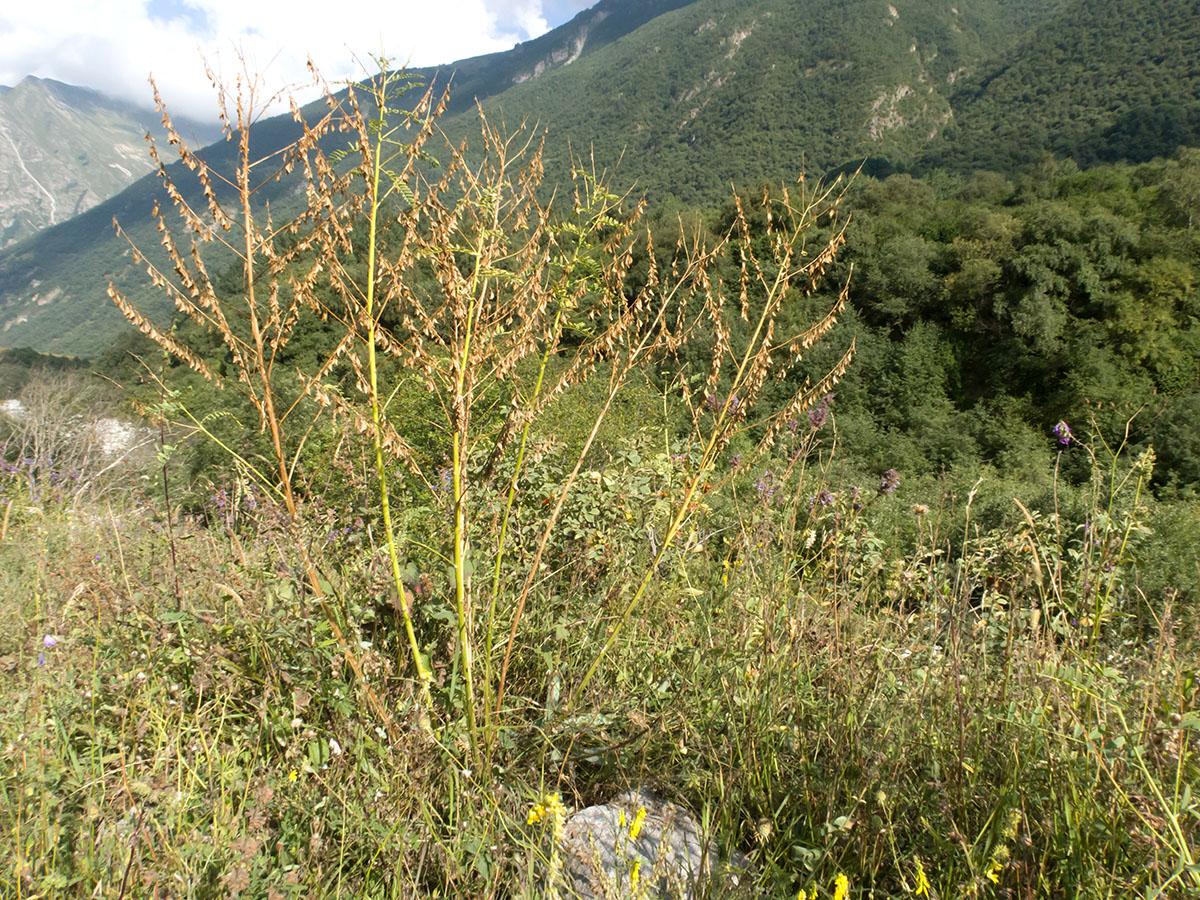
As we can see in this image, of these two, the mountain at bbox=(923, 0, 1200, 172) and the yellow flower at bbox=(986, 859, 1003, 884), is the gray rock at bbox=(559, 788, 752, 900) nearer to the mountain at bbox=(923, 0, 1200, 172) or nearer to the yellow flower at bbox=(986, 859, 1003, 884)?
the yellow flower at bbox=(986, 859, 1003, 884)

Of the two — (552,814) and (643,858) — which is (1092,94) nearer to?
(643,858)

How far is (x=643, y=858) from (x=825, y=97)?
9670 cm

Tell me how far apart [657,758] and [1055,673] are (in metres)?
1.03

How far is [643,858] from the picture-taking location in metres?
1.42

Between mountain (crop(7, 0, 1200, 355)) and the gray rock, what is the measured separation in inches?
1206

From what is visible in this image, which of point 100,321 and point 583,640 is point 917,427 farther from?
point 100,321

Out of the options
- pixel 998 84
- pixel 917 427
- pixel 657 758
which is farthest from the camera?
pixel 998 84

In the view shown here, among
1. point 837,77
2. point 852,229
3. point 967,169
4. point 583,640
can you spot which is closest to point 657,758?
point 583,640

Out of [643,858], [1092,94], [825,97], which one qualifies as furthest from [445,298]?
[825,97]

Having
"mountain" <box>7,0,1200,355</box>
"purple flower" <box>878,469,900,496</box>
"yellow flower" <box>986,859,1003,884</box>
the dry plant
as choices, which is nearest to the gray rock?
the dry plant

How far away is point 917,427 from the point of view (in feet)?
88.1

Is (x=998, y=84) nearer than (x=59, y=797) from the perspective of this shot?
No

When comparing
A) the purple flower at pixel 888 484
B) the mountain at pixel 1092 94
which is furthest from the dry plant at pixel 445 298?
the mountain at pixel 1092 94

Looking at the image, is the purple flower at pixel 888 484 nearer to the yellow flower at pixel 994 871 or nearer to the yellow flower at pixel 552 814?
the yellow flower at pixel 994 871
